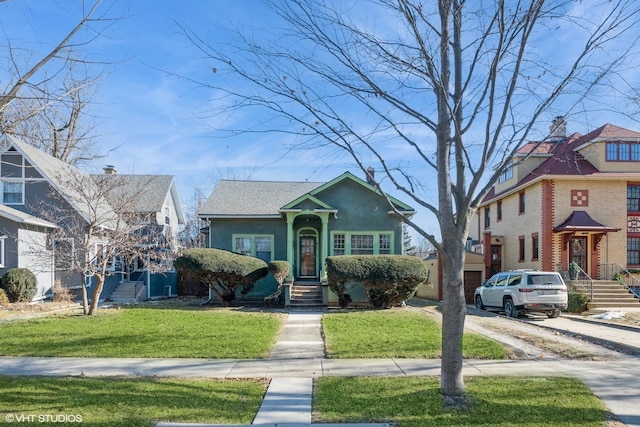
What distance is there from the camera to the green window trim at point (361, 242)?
1942 centimetres

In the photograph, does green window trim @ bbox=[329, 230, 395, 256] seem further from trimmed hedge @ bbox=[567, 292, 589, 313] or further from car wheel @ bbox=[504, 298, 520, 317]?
trimmed hedge @ bbox=[567, 292, 589, 313]

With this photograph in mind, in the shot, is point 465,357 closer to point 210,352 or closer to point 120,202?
point 210,352

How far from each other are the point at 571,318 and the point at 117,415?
16.5 m

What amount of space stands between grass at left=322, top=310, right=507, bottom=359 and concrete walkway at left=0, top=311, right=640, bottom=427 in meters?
0.43

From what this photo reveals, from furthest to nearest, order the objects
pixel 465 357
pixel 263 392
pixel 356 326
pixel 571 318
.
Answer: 1. pixel 571 318
2. pixel 356 326
3. pixel 465 357
4. pixel 263 392

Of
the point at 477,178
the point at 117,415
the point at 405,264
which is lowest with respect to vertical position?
the point at 117,415

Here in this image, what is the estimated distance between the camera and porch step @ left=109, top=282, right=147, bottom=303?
70.8 ft

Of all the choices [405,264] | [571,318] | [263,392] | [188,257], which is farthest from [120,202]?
[571,318]

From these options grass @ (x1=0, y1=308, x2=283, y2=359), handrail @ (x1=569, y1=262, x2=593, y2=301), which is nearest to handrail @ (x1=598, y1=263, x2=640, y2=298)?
handrail @ (x1=569, y1=262, x2=593, y2=301)

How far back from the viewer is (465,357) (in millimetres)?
8328

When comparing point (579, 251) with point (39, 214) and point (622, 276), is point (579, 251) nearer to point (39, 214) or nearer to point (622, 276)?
point (622, 276)

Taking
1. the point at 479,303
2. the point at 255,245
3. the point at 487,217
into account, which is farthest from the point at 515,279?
the point at 487,217

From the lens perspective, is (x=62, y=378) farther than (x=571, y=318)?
No

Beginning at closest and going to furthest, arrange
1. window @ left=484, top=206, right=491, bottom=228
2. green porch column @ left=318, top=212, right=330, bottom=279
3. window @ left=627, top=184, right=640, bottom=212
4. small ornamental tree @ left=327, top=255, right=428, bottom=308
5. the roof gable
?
small ornamental tree @ left=327, top=255, right=428, bottom=308 → green porch column @ left=318, top=212, right=330, bottom=279 → the roof gable → window @ left=627, top=184, right=640, bottom=212 → window @ left=484, top=206, right=491, bottom=228
